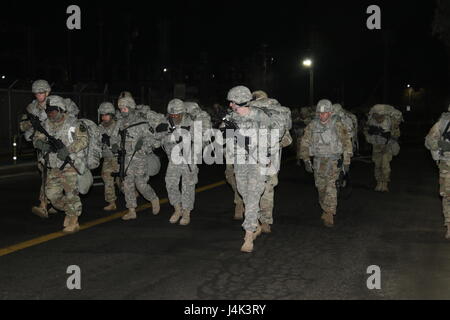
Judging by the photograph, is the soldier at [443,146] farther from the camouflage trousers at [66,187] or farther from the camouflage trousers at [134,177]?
the camouflage trousers at [66,187]

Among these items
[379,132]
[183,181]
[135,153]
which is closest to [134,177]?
[135,153]

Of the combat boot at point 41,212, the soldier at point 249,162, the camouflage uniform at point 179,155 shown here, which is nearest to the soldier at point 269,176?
the soldier at point 249,162

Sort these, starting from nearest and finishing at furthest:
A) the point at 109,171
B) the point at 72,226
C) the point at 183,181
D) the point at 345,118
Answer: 1. the point at 72,226
2. the point at 183,181
3. the point at 109,171
4. the point at 345,118

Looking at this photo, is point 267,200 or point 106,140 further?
point 106,140

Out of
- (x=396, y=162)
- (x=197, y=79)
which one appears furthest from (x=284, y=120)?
(x=197, y=79)

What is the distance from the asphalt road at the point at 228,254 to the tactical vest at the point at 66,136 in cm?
89

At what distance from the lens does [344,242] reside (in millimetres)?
7332

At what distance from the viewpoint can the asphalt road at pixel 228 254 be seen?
5211 mm

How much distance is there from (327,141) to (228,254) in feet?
8.18

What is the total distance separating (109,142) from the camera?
8.98 metres

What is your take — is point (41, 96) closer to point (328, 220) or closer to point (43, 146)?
point (43, 146)

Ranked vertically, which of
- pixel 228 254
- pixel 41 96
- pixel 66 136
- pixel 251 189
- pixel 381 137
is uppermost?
pixel 41 96

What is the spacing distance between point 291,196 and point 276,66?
65.0 meters
